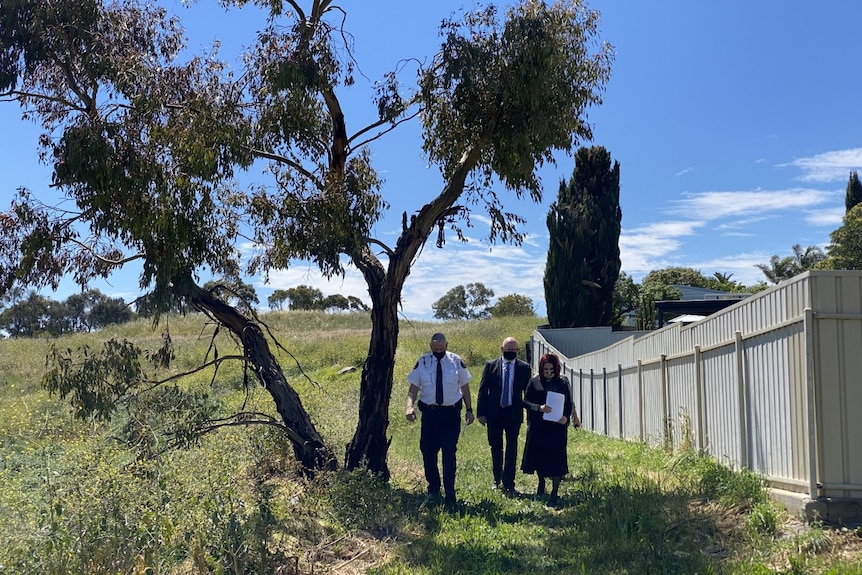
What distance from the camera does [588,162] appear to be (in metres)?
33.7

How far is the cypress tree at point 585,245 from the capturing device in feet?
107

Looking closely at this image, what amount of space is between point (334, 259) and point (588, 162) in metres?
26.4

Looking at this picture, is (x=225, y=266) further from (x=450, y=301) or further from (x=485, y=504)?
(x=450, y=301)

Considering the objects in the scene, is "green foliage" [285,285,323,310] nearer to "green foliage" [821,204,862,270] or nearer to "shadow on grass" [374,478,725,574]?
"green foliage" [821,204,862,270]

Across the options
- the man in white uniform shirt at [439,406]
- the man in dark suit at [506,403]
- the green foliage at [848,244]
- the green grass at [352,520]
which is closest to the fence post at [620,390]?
the green grass at [352,520]

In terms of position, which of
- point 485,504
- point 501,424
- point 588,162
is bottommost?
point 485,504

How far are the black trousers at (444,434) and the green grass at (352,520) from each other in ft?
1.06

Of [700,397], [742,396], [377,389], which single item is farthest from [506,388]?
[742,396]

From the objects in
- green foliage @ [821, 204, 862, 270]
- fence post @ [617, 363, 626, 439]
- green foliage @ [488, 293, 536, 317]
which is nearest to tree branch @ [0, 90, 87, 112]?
fence post @ [617, 363, 626, 439]

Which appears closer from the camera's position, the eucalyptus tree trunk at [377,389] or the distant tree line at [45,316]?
the eucalyptus tree trunk at [377,389]

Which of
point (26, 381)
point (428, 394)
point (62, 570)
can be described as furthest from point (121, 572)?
point (26, 381)

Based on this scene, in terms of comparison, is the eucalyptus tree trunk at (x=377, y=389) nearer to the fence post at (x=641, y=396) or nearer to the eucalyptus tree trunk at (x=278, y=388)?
the eucalyptus tree trunk at (x=278, y=388)

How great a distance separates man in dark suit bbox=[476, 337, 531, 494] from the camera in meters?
9.10

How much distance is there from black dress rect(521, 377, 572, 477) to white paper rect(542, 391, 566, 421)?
57mm
